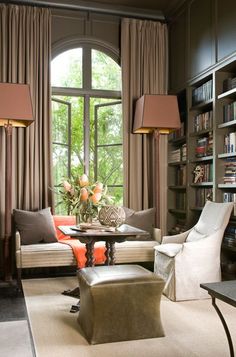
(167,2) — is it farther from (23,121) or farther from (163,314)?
(163,314)

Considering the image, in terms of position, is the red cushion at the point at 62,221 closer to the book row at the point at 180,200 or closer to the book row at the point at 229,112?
the book row at the point at 180,200

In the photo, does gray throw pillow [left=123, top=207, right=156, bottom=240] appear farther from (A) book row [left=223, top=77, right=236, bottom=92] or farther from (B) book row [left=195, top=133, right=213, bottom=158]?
(A) book row [left=223, top=77, right=236, bottom=92]

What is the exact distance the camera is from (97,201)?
3477 millimetres

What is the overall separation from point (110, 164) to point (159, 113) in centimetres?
109

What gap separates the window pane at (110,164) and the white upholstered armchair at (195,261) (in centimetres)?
181

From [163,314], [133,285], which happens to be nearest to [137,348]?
[133,285]

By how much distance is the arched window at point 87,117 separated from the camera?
5.31 meters

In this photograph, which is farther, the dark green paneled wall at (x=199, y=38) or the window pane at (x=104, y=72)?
the window pane at (x=104, y=72)

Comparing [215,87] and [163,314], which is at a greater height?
[215,87]

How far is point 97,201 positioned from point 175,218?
2309 millimetres

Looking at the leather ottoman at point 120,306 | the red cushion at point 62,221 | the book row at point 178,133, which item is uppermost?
the book row at point 178,133

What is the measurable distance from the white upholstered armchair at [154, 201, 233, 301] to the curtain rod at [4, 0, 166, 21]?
122 inches

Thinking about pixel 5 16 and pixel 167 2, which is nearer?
pixel 5 16

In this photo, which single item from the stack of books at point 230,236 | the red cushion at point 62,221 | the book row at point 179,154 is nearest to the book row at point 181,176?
the book row at point 179,154
